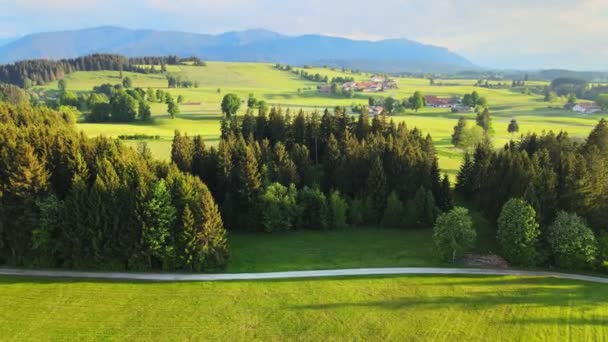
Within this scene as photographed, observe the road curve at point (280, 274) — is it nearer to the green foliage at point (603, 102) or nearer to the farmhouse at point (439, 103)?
the farmhouse at point (439, 103)

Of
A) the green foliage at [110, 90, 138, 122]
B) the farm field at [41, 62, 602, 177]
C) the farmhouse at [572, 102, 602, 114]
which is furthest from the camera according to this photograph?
the farmhouse at [572, 102, 602, 114]

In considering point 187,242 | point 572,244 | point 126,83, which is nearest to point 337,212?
point 187,242

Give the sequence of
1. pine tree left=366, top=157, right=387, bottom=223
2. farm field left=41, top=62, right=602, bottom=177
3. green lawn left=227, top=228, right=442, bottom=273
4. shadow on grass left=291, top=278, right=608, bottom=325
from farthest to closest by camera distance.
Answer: farm field left=41, top=62, right=602, bottom=177 → pine tree left=366, top=157, right=387, bottom=223 → green lawn left=227, top=228, right=442, bottom=273 → shadow on grass left=291, top=278, right=608, bottom=325

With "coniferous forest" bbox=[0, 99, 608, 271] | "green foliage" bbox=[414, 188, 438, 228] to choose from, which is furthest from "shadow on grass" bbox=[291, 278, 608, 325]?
"green foliage" bbox=[414, 188, 438, 228]

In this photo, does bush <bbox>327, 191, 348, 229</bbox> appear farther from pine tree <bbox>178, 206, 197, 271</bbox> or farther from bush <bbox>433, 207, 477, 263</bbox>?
pine tree <bbox>178, 206, 197, 271</bbox>

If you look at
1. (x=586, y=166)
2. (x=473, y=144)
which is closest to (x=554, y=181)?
(x=586, y=166)

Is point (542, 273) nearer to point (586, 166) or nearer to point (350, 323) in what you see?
point (586, 166)
